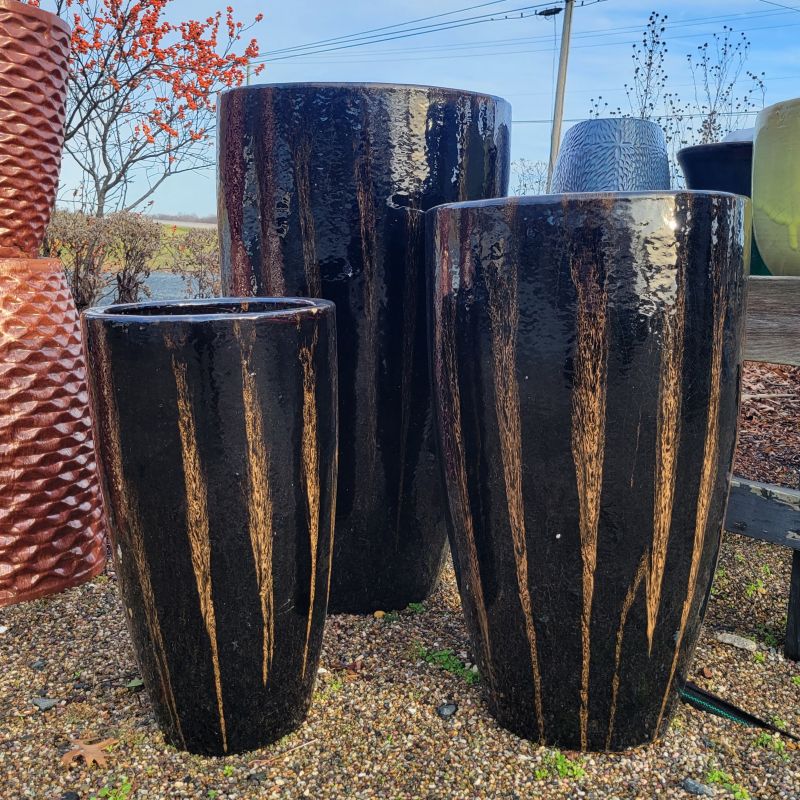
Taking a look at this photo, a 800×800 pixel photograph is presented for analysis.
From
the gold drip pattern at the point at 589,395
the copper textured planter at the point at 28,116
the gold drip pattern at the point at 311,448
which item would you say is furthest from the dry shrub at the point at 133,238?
the gold drip pattern at the point at 589,395

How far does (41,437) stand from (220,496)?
116 cm

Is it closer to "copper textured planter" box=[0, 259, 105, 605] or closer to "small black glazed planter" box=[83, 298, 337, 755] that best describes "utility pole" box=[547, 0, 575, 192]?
"copper textured planter" box=[0, 259, 105, 605]

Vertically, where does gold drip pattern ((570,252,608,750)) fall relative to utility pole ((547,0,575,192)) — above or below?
below

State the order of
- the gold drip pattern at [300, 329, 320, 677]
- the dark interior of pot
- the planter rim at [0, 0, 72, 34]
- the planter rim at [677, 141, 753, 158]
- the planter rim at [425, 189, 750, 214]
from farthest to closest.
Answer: the planter rim at [677, 141, 753, 158] < the planter rim at [0, 0, 72, 34] < the dark interior of pot < the gold drip pattern at [300, 329, 320, 677] < the planter rim at [425, 189, 750, 214]

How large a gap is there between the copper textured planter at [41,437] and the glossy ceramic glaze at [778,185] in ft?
6.52

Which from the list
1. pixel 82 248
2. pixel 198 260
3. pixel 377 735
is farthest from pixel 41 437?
pixel 198 260

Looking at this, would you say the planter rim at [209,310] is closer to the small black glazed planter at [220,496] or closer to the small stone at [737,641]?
the small black glazed planter at [220,496]

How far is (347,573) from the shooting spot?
217cm

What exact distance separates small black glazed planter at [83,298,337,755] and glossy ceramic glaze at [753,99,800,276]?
125cm

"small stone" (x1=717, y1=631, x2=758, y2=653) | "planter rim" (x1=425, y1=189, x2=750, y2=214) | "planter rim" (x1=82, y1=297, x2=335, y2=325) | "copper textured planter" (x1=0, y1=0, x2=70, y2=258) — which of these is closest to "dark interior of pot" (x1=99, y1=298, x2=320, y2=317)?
→ "planter rim" (x1=82, y1=297, x2=335, y2=325)

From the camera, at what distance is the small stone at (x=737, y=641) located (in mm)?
2110

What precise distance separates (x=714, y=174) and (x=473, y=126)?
1125mm

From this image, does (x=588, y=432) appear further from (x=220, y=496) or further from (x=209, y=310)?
(x=209, y=310)

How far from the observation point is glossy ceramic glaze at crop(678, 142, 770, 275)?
262 centimetres
